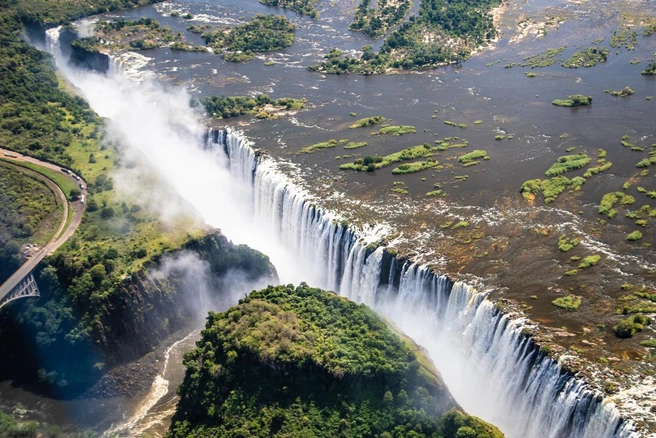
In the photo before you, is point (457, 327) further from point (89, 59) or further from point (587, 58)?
point (89, 59)

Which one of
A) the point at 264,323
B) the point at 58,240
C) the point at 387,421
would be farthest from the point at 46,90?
the point at 387,421

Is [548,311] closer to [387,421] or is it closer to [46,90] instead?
[387,421]

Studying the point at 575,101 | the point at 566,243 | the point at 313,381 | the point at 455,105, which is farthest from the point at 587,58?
the point at 313,381

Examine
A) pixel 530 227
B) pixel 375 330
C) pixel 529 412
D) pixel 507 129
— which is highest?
pixel 507 129

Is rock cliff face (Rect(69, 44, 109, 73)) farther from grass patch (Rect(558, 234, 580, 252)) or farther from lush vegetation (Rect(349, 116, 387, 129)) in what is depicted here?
grass patch (Rect(558, 234, 580, 252))

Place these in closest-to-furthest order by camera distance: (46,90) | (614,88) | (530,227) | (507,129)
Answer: (530,227) < (507,129) < (614,88) < (46,90)

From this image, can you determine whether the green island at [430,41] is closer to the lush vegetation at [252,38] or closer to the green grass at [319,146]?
the lush vegetation at [252,38]

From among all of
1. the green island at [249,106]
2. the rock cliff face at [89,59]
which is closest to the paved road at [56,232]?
the green island at [249,106]
